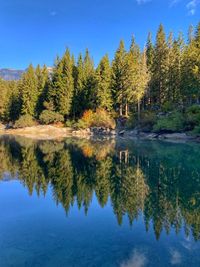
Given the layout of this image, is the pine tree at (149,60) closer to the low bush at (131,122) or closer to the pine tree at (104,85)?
the low bush at (131,122)

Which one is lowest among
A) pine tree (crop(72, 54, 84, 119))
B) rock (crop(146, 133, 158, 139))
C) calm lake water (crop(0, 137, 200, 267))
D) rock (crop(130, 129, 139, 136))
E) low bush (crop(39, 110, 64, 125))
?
calm lake water (crop(0, 137, 200, 267))

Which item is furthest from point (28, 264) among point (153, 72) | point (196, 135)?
point (153, 72)

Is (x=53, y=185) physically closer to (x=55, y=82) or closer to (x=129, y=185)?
(x=129, y=185)

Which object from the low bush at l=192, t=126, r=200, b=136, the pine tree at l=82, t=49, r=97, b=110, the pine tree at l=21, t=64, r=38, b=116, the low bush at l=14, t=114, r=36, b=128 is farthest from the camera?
the pine tree at l=21, t=64, r=38, b=116

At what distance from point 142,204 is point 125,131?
3742 centimetres

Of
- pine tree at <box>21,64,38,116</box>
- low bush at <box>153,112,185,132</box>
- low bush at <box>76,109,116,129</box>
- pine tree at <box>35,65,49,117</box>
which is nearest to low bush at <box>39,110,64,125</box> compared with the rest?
low bush at <box>76,109,116,129</box>

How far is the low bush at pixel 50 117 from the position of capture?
5453 cm

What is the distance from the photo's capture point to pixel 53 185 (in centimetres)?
1477

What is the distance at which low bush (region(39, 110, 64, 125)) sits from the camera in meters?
54.5

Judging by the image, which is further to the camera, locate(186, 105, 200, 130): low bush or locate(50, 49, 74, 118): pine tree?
locate(50, 49, 74, 118): pine tree

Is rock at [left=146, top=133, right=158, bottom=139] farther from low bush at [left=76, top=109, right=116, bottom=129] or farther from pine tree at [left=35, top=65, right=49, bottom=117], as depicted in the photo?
pine tree at [left=35, top=65, right=49, bottom=117]

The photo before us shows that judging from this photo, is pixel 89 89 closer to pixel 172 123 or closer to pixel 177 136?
pixel 172 123

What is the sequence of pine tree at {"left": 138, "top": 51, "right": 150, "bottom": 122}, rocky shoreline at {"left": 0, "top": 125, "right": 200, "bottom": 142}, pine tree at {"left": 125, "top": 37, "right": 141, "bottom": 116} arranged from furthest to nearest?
pine tree at {"left": 125, "top": 37, "right": 141, "bottom": 116} → pine tree at {"left": 138, "top": 51, "right": 150, "bottom": 122} → rocky shoreline at {"left": 0, "top": 125, "right": 200, "bottom": 142}

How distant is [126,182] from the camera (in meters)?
14.9
